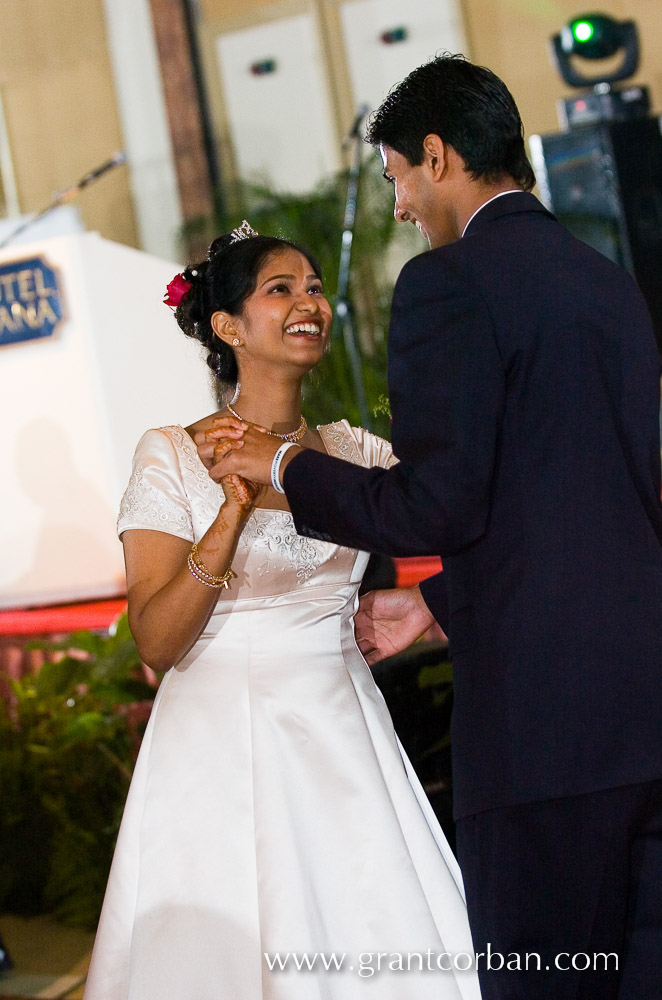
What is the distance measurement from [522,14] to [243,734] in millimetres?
7935

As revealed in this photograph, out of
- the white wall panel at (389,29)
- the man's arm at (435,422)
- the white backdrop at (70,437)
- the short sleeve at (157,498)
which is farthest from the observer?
the white wall panel at (389,29)

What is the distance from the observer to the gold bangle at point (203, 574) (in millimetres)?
1966

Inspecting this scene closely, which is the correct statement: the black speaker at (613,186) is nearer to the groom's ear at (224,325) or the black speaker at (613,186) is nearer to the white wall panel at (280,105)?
the white wall panel at (280,105)

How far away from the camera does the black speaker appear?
19.1 ft

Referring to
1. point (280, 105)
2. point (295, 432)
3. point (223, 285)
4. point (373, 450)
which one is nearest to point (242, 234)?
point (223, 285)

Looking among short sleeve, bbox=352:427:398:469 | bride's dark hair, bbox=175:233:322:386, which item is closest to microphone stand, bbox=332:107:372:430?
short sleeve, bbox=352:427:398:469

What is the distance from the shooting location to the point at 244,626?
6.97 feet

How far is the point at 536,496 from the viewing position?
1.59 m

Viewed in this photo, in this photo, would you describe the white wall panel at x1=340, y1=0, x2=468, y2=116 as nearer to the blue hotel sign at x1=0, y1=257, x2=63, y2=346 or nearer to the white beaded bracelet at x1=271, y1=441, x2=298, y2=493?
the blue hotel sign at x1=0, y1=257, x2=63, y2=346

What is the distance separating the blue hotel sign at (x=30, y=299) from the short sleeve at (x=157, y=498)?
296cm

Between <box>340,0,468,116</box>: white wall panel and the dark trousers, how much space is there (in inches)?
320

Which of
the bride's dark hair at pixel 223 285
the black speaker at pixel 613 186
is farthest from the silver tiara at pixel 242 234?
the black speaker at pixel 613 186

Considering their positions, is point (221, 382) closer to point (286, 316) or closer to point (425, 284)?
point (286, 316)

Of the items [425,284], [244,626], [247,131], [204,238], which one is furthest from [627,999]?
[247,131]
